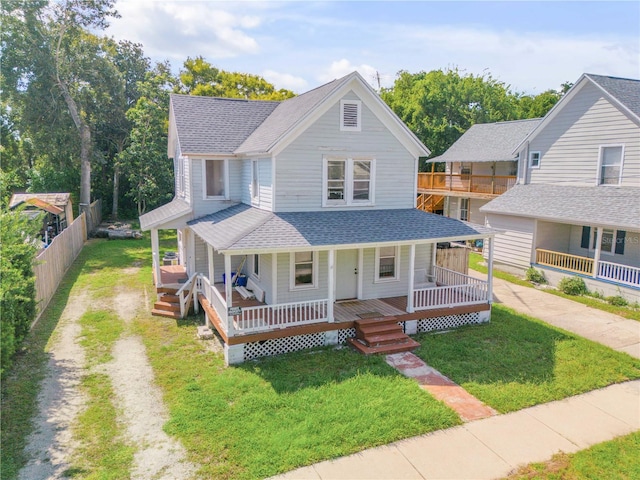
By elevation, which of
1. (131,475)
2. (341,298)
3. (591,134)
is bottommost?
(131,475)

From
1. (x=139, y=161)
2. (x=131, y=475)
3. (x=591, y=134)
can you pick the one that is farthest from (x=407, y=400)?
(x=139, y=161)

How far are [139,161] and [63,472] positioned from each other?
29485 millimetres

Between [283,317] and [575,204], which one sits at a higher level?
[575,204]

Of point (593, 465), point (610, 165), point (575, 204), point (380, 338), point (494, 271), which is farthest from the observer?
point (494, 271)

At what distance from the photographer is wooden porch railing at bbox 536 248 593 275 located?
19.7m

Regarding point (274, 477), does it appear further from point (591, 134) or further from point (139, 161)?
point (139, 161)

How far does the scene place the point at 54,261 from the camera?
1889cm

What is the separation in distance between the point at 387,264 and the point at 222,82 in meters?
36.3

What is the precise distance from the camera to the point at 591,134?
1994 cm

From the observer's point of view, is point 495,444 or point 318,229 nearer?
point 495,444

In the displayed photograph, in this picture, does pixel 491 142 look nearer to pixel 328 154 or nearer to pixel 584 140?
pixel 584 140

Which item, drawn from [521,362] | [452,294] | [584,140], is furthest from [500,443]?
[584,140]

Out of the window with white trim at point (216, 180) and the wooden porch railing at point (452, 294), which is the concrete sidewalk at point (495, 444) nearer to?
the wooden porch railing at point (452, 294)

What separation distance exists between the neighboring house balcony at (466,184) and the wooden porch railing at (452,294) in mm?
12931
